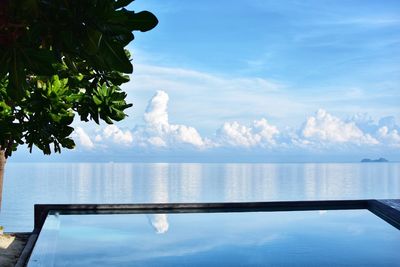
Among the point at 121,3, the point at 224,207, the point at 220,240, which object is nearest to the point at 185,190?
the point at 224,207

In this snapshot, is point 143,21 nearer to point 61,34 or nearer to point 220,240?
point 61,34

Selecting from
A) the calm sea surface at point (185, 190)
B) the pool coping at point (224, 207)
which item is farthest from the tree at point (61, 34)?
the calm sea surface at point (185, 190)

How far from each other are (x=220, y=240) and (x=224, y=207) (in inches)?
53.2

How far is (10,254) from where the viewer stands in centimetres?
612

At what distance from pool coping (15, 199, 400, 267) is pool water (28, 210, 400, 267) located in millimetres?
87

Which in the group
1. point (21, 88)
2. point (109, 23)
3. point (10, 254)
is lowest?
point (10, 254)

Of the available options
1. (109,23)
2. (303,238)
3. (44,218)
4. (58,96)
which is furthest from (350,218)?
(109,23)

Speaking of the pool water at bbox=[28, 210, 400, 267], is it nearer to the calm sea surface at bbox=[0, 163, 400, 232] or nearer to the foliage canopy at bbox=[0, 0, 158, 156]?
the calm sea surface at bbox=[0, 163, 400, 232]

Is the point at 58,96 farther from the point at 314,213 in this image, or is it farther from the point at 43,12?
the point at 314,213

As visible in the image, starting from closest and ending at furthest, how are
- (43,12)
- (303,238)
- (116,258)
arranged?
1. (43,12)
2. (116,258)
3. (303,238)

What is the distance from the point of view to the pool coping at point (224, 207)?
286 inches

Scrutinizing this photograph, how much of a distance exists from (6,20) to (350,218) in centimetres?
714

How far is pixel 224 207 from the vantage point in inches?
306

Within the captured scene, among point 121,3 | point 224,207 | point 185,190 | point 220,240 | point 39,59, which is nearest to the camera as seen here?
point 39,59
